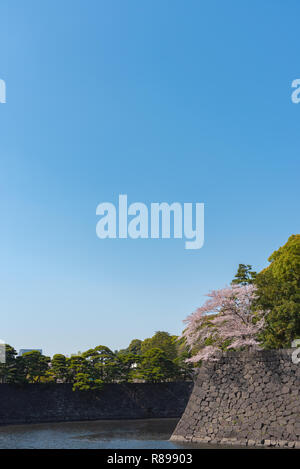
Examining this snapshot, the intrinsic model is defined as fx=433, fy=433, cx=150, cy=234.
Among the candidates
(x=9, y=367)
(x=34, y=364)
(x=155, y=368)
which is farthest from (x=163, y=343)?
(x=9, y=367)

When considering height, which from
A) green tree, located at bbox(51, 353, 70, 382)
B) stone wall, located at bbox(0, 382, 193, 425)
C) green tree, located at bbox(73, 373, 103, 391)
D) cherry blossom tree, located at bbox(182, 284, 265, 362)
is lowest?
stone wall, located at bbox(0, 382, 193, 425)

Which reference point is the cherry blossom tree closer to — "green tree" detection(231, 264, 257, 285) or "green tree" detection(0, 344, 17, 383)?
"green tree" detection(231, 264, 257, 285)

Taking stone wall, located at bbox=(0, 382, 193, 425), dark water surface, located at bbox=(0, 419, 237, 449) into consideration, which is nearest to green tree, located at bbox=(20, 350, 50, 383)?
stone wall, located at bbox=(0, 382, 193, 425)

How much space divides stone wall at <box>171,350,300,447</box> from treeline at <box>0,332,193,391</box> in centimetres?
1830

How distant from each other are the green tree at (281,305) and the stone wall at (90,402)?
75.1ft

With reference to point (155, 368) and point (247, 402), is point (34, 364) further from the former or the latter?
point (247, 402)

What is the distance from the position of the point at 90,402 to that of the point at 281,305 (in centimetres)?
2621

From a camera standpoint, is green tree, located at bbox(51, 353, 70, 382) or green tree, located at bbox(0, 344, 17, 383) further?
green tree, located at bbox(51, 353, 70, 382)

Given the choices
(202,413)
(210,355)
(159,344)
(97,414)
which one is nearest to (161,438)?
(202,413)

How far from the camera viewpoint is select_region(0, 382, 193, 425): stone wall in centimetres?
3825

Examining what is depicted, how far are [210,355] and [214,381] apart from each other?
4.19 feet

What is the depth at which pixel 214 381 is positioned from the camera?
21.8 m

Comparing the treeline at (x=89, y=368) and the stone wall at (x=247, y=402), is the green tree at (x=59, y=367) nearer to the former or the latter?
the treeline at (x=89, y=368)
